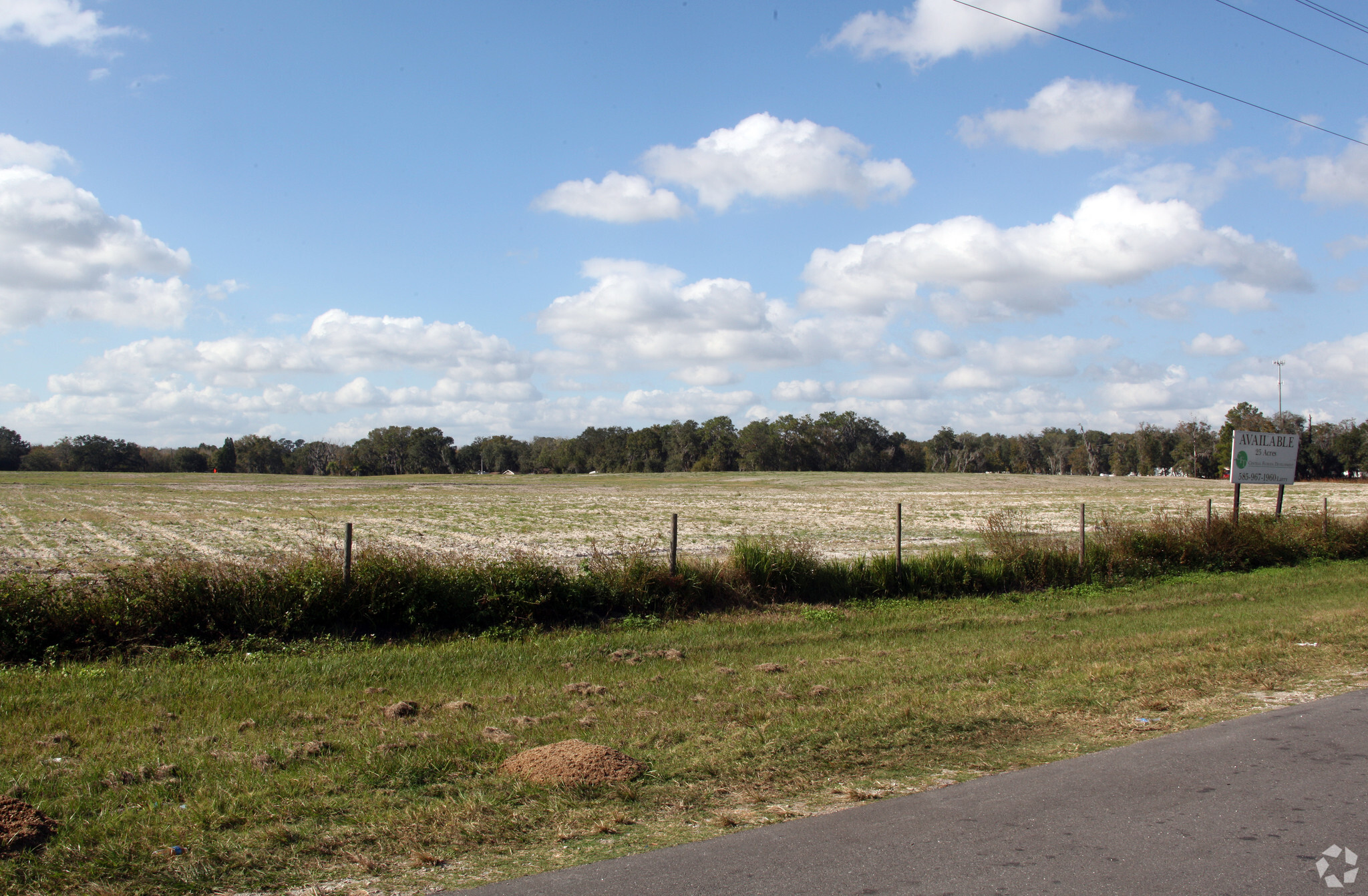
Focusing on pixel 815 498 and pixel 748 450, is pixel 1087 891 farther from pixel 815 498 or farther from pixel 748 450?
pixel 748 450

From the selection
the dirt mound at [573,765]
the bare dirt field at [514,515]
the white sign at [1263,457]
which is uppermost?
the white sign at [1263,457]

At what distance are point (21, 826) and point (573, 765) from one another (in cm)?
342

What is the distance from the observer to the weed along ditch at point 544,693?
5.37m

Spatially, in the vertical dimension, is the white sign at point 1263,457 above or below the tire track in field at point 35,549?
above

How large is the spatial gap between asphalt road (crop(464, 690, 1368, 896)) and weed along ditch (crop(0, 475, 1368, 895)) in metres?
0.35

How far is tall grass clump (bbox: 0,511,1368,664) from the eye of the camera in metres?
10.4

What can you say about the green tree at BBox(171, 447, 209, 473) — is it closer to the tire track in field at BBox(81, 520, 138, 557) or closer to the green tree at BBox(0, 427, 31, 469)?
the green tree at BBox(0, 427, 31, 469)

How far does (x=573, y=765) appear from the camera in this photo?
648cm

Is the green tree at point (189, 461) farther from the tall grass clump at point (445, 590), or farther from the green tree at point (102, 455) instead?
the tall grass clump at point (445, 590)

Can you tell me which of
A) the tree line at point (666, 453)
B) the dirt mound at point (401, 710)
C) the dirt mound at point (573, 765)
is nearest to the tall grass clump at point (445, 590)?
the dirt mound at point (401, 710)

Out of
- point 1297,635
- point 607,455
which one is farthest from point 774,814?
point 607,455

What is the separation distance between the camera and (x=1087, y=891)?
14.5 ft

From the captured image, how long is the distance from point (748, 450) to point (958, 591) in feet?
533

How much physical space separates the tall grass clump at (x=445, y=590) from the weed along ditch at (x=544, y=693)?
0.14 ft
